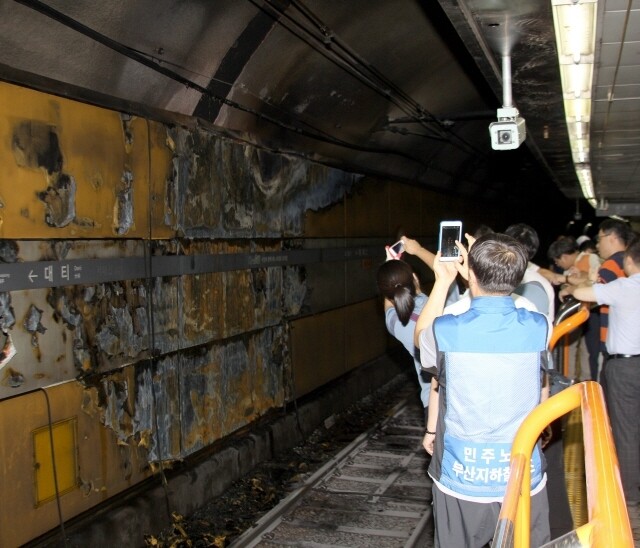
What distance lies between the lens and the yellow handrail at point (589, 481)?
1.97 m

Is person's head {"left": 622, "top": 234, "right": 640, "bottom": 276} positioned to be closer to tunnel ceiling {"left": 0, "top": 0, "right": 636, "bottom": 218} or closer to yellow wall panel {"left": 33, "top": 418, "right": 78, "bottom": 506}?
tunnel ceiling {"left": 0, "top": 0, "right": 636, "bottom": 218}

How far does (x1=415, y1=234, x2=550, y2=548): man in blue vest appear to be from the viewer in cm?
336

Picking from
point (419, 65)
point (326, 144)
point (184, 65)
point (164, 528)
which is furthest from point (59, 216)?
point (419, 65)

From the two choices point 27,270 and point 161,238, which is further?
point 161,238

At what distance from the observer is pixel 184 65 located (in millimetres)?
6582

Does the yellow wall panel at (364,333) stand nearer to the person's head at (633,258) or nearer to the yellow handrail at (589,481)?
the person's head at (633,258)

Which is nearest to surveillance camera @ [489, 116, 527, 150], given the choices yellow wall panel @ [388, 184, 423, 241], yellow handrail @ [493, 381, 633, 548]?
yellow handrail @ [493, 381, 633, 548]

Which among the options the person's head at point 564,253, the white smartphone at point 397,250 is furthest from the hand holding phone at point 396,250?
the person's head at point 564,253

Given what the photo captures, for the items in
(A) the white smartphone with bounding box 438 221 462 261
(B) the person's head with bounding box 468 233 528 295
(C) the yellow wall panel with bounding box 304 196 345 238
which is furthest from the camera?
(C) the yellow wall panel with bounding box 304 196 345 238

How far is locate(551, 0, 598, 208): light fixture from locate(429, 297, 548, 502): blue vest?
277 centimetres

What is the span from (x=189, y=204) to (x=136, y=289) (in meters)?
1.05

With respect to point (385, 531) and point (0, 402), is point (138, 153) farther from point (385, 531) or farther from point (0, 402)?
point (385, 531)

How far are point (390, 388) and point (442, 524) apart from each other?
356 inches

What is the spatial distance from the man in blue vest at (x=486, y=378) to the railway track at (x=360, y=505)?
8.41ft
